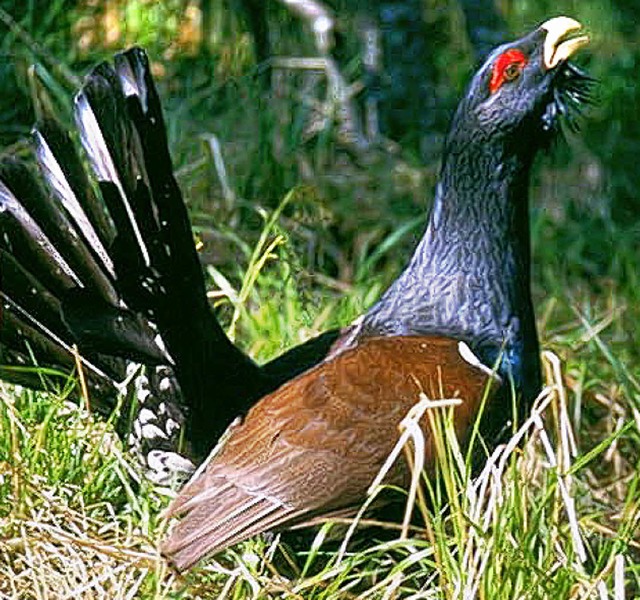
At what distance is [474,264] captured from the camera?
11.0 ft

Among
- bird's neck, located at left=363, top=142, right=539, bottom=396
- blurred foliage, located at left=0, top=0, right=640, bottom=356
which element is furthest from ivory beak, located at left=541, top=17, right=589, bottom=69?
blurred foliage, located at left=0, top=0, right=640, bottom=356

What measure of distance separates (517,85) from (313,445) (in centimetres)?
93

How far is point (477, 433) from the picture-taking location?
295 centimetres

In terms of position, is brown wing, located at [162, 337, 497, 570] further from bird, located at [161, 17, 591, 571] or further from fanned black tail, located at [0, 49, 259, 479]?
fanned black tail, located at [0, 49, 259, 479]

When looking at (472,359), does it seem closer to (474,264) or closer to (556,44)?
(474,264)

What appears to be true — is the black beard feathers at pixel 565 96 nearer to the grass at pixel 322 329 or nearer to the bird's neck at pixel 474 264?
the bird's neck at pixel 474 264

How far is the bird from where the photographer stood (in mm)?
2869

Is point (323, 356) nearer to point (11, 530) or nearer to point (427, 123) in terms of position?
point (11, 530)

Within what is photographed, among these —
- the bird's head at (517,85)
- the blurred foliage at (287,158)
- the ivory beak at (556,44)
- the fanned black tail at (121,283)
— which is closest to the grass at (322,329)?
the blurred foliage at (287,158)

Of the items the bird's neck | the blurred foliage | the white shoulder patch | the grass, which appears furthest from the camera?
the blurred foliage

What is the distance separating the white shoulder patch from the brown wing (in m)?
0.01

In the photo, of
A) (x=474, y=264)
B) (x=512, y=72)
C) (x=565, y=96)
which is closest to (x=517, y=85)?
(x=512, y=72)

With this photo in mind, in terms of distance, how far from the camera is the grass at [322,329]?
9.09 ft

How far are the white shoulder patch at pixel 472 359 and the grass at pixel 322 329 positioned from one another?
0.41 feet
